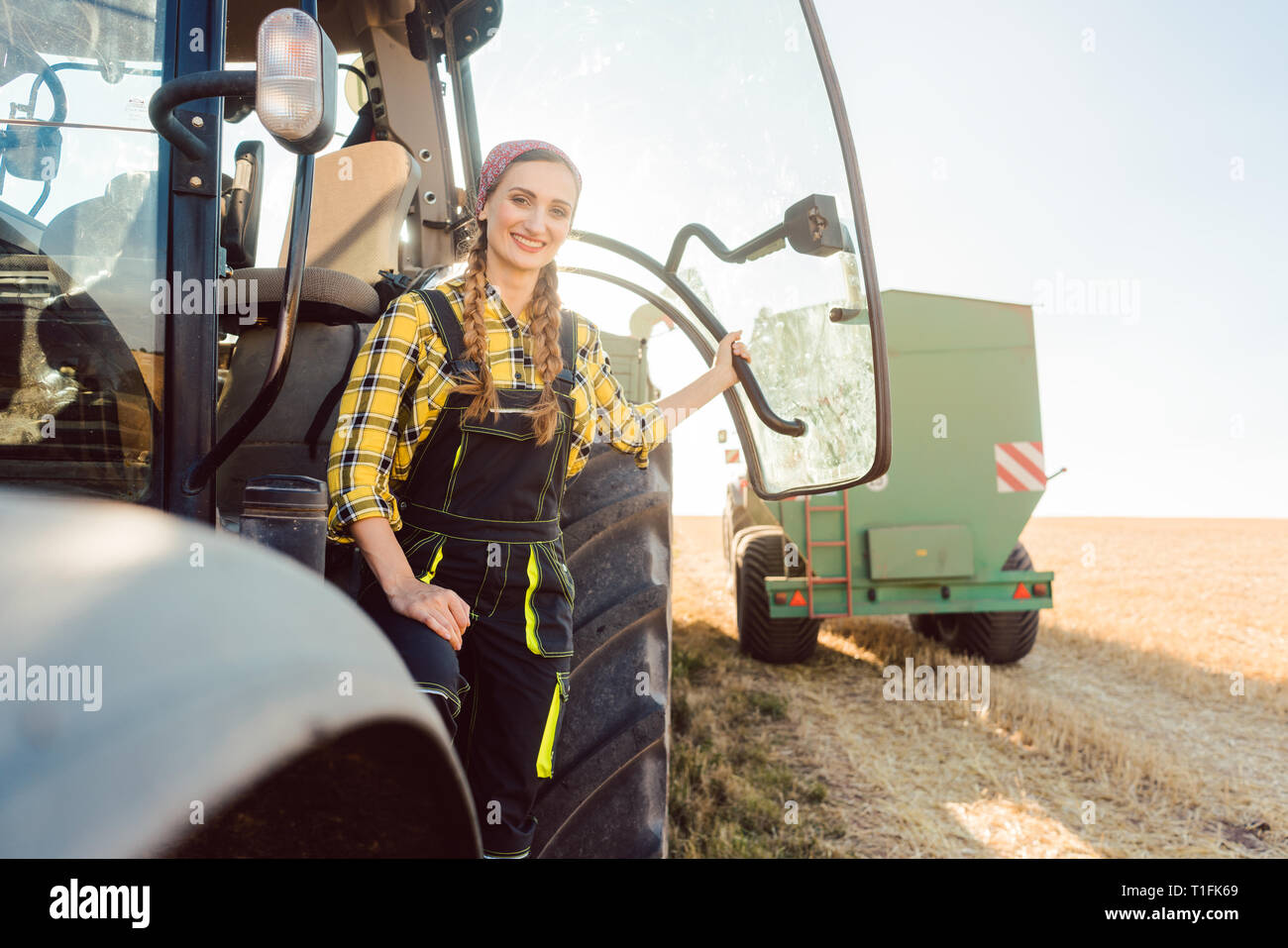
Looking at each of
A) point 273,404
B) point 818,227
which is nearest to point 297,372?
point 273,404

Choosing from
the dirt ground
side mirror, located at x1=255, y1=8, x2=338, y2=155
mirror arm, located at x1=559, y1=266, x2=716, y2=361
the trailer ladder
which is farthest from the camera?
the trailer ladder

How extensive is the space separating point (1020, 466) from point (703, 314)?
4.51 meters

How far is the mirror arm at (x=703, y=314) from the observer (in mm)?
1940

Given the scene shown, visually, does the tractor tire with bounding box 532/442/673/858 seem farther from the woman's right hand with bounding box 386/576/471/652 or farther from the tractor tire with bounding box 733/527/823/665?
the tractor tire with bounding box 733/527/823/665

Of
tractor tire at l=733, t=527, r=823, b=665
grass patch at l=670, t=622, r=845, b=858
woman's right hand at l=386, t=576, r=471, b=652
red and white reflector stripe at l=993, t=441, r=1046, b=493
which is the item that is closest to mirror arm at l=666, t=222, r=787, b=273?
woman's right hand at l=386, t=576, r=471, b=652

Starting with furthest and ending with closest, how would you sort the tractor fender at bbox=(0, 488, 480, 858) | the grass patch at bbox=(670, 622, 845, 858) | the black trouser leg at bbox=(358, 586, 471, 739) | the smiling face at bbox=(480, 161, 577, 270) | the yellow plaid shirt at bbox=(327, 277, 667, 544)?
1. the grass patch at bbox=(670, 622, 845, 858)
2. the smiling face at bbox=(480, 161, 577, 270)
3. the yellow plaid shirt at bbox=(327, 277, 667, 544)
4. the black trouser leg at bbox=(358, 586, 471, 739)
5. the tractor fender at bbox=(0, 488, 480, 858)

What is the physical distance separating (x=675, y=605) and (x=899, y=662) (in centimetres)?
293

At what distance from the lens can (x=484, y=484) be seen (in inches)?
59.1

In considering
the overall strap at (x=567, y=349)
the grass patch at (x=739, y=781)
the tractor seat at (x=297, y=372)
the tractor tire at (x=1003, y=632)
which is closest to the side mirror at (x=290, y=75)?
the overall strap at (x=567, y=349)

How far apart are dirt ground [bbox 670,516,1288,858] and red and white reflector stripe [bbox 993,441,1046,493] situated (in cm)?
129

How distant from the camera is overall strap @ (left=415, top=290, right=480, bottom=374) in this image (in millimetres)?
1496

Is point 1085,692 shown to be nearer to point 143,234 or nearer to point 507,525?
point 507,525

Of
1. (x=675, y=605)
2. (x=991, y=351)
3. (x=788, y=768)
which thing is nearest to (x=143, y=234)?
(x=788, y=768)
